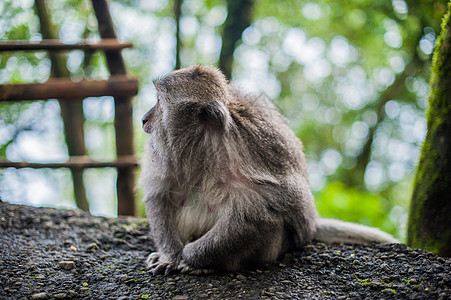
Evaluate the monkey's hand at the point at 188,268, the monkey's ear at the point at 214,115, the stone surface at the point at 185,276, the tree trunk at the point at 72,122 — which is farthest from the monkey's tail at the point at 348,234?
the tree trunk at the point at 72,122

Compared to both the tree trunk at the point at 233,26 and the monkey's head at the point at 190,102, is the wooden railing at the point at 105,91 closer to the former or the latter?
the monkey's head at the point at 190,102

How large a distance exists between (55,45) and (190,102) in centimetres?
225

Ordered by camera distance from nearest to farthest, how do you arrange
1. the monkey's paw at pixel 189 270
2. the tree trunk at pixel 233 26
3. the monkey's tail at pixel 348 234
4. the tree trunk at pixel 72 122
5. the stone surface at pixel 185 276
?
the stone surface at pixel 185 276, the monkey's paw at pixel 189 270, the monkey's tail at pixel 348 234, the tree trunk at pixel 233 26, the tree trunk at pixel 72 122

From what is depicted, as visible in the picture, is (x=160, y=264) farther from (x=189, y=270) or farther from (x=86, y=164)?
(x=86, y=164)

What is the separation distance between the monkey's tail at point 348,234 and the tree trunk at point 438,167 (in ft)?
1.25

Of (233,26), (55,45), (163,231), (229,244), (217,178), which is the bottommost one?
(163,231)

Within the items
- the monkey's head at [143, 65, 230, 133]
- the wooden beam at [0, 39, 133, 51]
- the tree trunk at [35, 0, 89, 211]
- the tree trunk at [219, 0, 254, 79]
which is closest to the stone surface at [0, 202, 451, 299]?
the monkey's head at [143, 65, 230, 133]

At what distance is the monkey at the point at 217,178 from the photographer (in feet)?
8.72

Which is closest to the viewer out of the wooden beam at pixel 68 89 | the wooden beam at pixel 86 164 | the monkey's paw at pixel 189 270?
the monkey's paw at pixel 189 270

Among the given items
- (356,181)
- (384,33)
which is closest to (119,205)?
(384,33)

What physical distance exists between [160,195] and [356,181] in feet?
27.6

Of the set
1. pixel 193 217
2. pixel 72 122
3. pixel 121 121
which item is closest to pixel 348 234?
pixel 193 217

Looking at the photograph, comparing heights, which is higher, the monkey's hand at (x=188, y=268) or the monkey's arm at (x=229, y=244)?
the monkey's arm at (x=229, y=244)

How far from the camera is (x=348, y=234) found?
3570 millimetres
